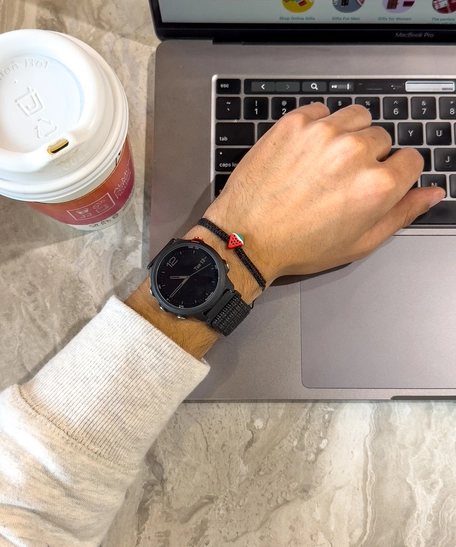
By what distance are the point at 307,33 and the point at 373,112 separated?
12 cm

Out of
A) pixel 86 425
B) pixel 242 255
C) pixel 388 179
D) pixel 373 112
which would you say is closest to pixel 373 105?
pixel 373 112

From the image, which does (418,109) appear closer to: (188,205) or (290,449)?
(188,205)

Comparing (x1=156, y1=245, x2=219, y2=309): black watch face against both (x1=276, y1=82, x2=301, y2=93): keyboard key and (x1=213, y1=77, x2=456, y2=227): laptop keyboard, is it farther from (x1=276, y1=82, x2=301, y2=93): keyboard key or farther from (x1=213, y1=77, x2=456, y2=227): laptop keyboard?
(x1=276, y1=82, x2=301, y2=93): keyboard key

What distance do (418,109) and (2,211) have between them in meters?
0.51

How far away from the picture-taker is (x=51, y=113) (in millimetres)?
423

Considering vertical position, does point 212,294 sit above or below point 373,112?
below

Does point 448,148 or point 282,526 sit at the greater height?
point 448,148

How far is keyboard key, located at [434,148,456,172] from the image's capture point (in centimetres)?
57

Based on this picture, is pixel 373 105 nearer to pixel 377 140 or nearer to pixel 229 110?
pixel 377 140

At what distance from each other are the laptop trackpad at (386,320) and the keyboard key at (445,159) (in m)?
0.08

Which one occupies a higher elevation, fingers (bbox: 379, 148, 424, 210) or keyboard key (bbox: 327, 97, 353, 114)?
keyboard key (bbox: 327, 97, 353, 114)

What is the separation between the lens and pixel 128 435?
0.47 meters

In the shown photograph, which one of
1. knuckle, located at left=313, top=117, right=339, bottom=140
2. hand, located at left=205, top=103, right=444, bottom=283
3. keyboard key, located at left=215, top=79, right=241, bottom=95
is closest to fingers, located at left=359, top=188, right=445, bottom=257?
hand, located at left=205, top=103, right=444, bottom=283

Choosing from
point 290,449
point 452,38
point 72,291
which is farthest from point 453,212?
point 72,291
